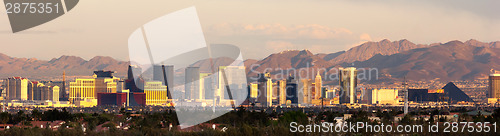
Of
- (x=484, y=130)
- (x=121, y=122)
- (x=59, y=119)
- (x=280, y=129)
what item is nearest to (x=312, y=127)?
(x=280, y=129)

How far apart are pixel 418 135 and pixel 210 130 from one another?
44.1 ft

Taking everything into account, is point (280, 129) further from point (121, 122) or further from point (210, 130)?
point (121, 122)

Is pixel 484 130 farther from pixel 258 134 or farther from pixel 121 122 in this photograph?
pixel 121 122

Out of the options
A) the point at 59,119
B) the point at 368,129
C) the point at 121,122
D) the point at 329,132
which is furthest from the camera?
Answer: the point at 59,119

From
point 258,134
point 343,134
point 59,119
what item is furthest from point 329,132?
point 59,119

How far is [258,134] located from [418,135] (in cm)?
1034

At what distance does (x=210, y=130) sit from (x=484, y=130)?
17643 mm

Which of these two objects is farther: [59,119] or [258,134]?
[59,119]

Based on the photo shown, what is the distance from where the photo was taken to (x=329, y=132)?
45.2 meters

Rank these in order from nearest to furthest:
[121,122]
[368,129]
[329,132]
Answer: [329,132] → [368,129] → [121,122]

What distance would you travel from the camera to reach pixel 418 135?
4594cm

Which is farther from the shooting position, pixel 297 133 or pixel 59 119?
pixel 59 119

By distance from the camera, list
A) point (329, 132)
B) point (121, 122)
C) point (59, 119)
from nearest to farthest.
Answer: point (329, 132)
point (121, 122)
point (59, 119)

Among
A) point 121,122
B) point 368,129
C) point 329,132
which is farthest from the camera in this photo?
point 121,122
